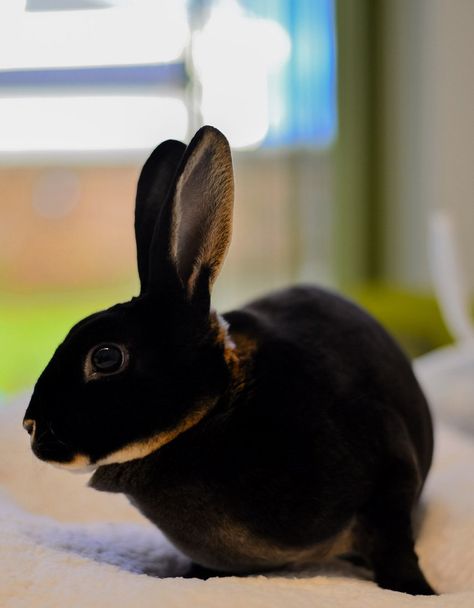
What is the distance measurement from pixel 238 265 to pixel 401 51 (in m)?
1.08

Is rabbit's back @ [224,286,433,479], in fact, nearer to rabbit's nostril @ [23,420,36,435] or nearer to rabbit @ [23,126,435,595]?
rabbit @ [23,126,435,595]

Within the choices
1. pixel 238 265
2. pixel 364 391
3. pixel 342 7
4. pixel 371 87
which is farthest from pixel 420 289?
pixel 364 391

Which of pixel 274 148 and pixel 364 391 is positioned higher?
pixel 364 391

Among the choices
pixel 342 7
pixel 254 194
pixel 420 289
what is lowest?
pixel 420 289

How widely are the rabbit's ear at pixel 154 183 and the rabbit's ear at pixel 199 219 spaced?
0.18ft

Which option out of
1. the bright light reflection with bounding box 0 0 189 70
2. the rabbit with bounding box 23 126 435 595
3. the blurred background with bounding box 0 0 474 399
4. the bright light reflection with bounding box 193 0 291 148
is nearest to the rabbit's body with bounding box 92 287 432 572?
the rabbit with bounding box 23 126 435 595

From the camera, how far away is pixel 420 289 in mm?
3279

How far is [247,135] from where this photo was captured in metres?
3.32

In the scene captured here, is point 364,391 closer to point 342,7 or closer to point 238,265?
point 238,265

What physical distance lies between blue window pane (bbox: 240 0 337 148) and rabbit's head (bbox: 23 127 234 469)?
2.80 metres

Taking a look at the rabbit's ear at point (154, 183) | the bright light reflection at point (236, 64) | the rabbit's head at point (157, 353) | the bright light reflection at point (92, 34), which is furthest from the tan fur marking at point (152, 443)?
the bright light reflection at point (92, 34)

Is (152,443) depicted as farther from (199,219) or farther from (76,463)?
(199,219)

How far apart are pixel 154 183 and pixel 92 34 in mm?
2684

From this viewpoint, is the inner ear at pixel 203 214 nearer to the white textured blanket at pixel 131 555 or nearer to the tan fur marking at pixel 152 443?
the tan fur marking at pixel 152 443
